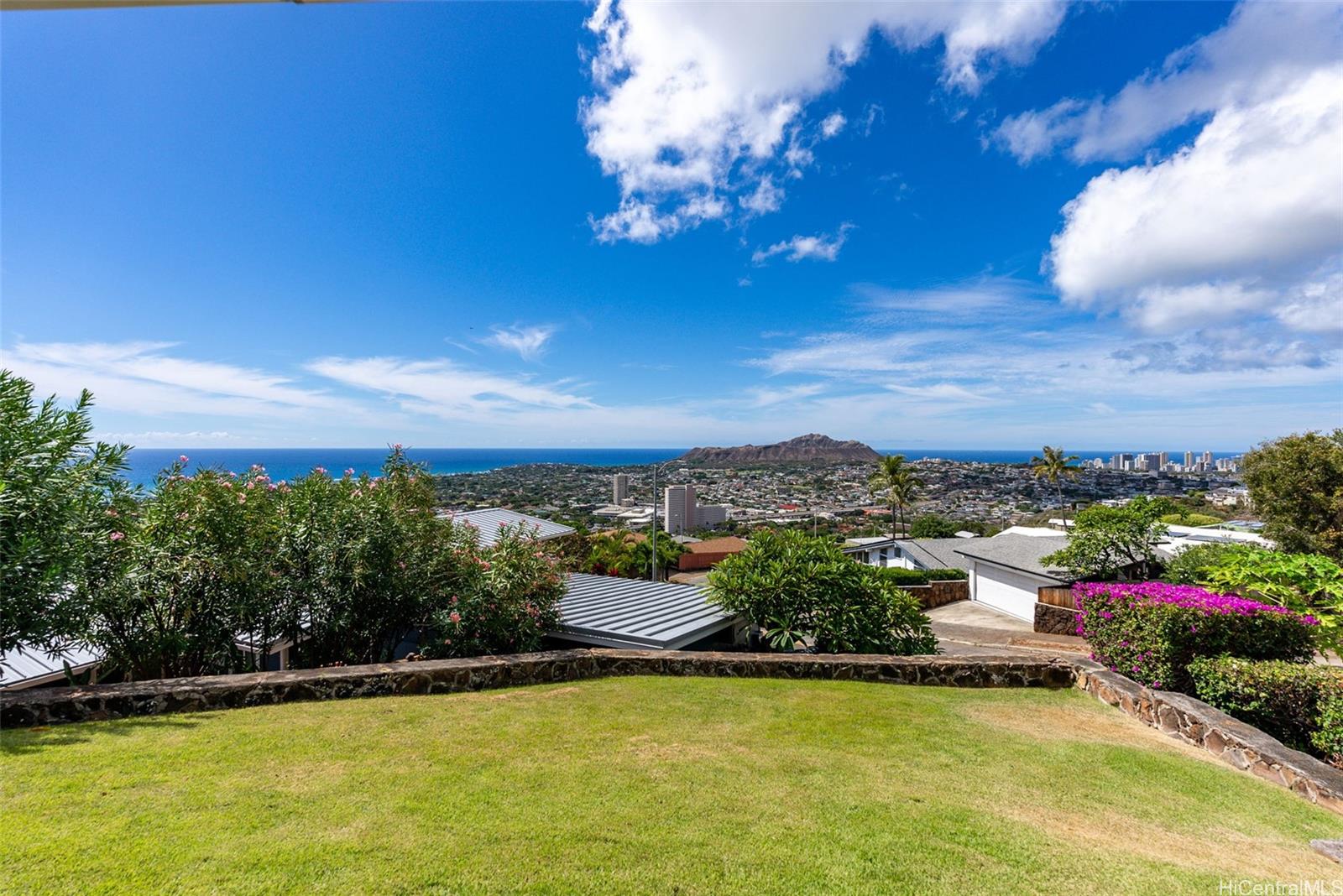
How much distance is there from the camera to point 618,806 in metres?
3.96

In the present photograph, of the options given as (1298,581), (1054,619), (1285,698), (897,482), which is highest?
(897,482)

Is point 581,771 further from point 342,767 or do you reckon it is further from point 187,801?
point 187,801

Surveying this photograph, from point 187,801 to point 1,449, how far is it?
4.52 metres

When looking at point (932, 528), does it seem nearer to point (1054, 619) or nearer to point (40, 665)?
point (1054, 619)

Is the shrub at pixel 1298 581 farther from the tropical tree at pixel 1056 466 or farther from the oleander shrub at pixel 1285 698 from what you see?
the tropical tree at pixel 1056 466

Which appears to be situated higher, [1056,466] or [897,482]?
[1056,466]

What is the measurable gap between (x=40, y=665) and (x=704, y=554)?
2570 centimetres

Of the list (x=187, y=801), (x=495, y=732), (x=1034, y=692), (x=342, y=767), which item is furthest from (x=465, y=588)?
(x=1034, y=692)

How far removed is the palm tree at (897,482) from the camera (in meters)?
36.6

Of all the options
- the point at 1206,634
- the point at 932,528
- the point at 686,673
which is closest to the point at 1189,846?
the point at 1206,634

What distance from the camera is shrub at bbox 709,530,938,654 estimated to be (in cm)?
948

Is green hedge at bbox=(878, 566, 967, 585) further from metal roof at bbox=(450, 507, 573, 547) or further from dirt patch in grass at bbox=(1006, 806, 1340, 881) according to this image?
dirt patch in grass at bbox=(1006, 806, 1340, 881)

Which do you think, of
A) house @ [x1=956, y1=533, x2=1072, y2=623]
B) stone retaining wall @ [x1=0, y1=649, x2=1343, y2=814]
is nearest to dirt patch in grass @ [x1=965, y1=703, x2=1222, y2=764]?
stone retaining wall @ [x1=0, y1=649, x2=1343, y2=814]

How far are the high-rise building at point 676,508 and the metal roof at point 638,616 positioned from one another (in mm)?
25614
